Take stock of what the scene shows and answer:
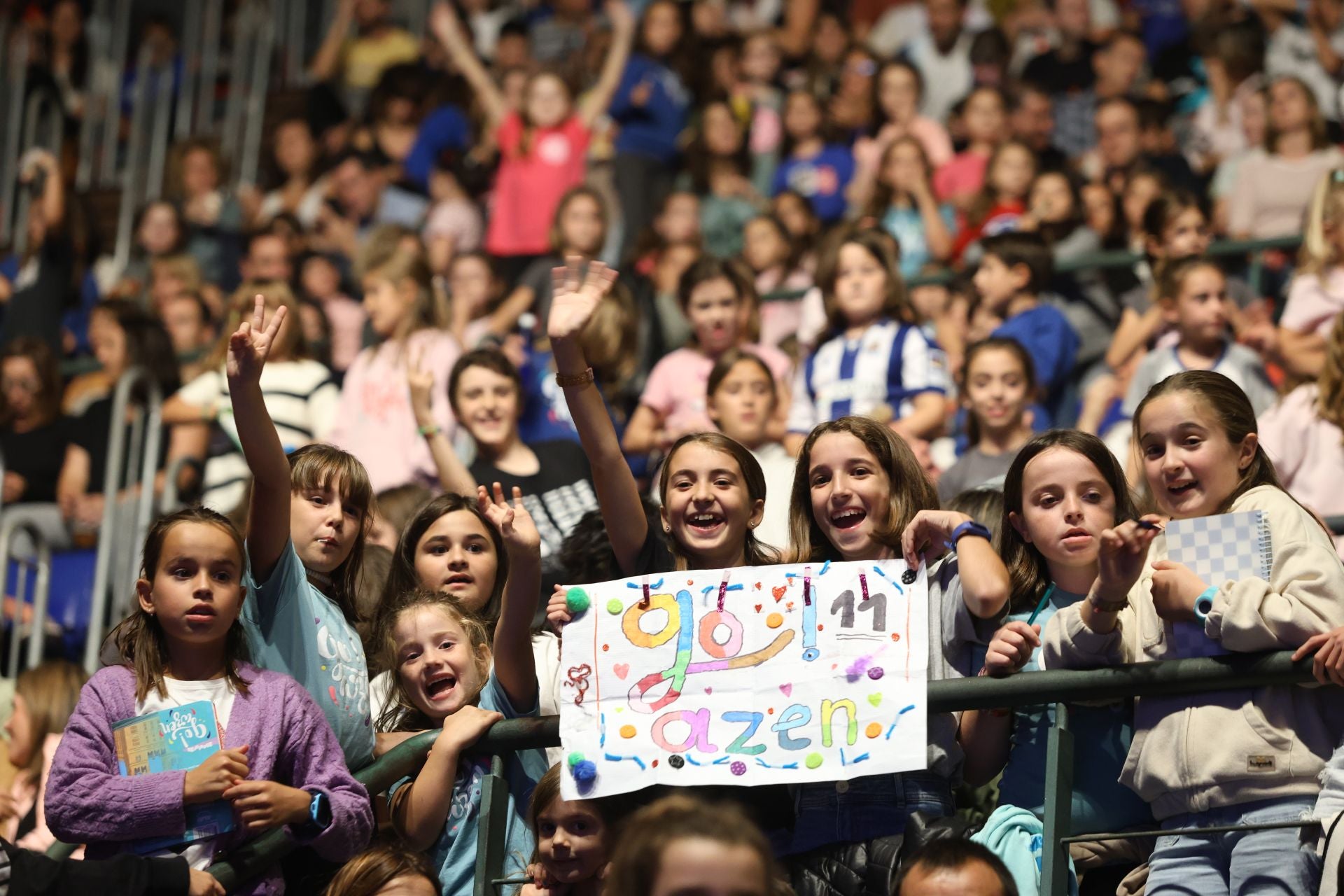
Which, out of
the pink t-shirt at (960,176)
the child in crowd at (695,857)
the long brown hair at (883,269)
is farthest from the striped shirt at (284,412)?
the child in crowd at (695,857)

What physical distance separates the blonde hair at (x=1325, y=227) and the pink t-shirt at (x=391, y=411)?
374 cm

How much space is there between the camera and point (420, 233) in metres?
12.5

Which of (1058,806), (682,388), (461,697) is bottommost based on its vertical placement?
(1058,806)

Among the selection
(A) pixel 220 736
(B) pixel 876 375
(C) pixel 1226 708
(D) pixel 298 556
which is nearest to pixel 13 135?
(B) pixel 876 375

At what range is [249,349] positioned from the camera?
5090 millimetres

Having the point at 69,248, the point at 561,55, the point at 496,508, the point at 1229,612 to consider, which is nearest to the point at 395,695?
the point at 496,508

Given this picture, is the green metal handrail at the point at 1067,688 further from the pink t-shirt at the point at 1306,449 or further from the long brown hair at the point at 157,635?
the pink t-shirt at the point at 1306,449

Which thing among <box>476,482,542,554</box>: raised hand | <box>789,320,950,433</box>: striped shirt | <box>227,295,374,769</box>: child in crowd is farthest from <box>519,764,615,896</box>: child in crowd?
<box>789,320,950,433</box>: striped shirt

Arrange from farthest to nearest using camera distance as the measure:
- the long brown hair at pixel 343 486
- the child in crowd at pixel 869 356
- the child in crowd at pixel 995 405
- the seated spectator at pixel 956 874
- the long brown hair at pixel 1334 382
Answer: the child in crowd at pixel 869 356 < the child in crowd at pixel 995 405 < the long brown hair at pixel 1334 382 < the long brown hair at pixel 343 486 < the seated spectator at pixel 956 874

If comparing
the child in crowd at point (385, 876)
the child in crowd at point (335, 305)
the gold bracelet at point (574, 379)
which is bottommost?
the child in crowd at point (385, 876)

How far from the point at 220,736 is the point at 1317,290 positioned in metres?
5.33

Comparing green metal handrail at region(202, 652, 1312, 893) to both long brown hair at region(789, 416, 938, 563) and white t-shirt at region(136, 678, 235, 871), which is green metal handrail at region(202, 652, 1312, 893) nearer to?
white t-shirt at region(136, 678, 235, 871)

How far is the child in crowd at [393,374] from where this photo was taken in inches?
354

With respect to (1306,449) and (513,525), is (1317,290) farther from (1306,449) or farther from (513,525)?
(513,525)
